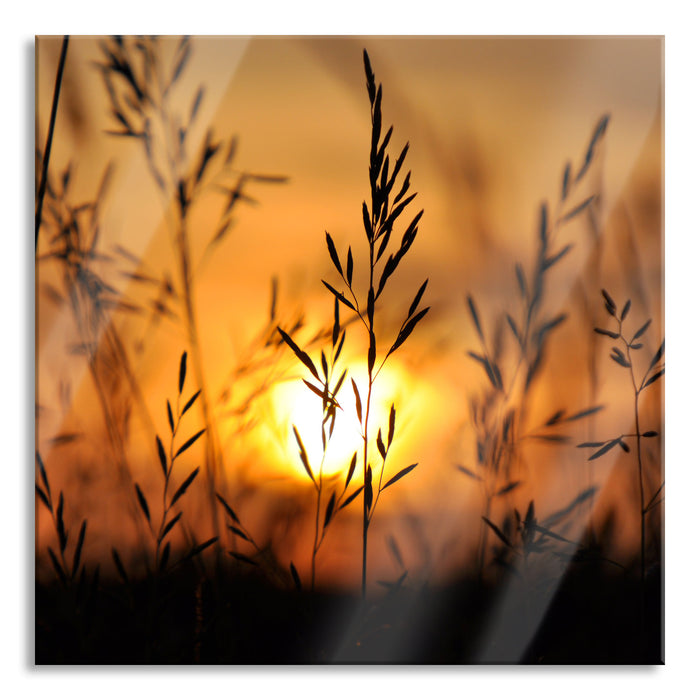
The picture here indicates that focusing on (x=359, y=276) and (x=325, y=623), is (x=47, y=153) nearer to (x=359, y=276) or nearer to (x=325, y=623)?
(x=359, y=276)

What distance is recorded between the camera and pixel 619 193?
121cm

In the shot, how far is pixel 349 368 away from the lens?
3.92 feet

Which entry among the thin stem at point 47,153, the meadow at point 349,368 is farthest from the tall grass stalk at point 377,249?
the thin stem at point 47,153

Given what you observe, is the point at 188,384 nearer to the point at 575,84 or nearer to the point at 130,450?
the point at 130,450

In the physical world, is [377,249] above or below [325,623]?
above

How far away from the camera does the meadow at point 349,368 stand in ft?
3.89

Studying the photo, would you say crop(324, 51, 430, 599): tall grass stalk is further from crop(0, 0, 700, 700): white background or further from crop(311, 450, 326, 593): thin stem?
crop(0, 0, 700, 700): white background

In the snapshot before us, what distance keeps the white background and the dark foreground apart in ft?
0.10

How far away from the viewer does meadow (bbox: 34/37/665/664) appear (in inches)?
46.7

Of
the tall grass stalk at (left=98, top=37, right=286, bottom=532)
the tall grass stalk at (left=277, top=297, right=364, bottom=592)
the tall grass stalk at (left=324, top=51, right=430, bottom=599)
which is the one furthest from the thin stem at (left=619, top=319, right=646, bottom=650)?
the tall grass stalk at (left=98, top=37, right=286, bottom=532)
